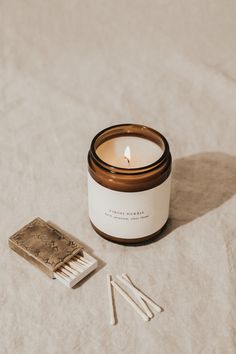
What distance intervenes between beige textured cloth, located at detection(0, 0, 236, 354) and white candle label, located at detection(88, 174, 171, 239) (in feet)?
0.14

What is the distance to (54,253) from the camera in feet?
2.41

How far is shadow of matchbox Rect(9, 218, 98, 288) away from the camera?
728mm

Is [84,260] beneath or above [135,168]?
beneath

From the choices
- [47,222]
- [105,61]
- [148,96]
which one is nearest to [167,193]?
[47,222]

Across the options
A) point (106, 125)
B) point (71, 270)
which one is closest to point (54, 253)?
point (71, 270)

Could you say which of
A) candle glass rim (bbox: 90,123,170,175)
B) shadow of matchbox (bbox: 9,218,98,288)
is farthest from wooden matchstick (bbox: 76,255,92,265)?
candle glass rim (bbox: 90,123,170,175)

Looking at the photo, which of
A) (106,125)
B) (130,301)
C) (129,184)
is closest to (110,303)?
(130,301)

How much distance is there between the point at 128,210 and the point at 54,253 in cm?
11

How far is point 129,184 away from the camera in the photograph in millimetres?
712

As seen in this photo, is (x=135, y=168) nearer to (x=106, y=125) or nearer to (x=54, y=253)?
(x=54, y=253)

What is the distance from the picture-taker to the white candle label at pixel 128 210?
73 centimetres

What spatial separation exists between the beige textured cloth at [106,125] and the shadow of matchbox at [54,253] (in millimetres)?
20

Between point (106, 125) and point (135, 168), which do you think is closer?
point (135, 168)

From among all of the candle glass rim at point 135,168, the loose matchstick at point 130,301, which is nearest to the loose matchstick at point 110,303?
the loose matchstick at point 130,301
